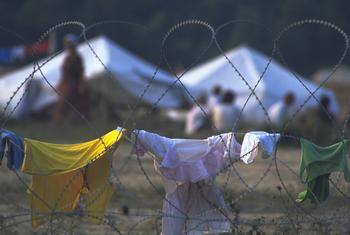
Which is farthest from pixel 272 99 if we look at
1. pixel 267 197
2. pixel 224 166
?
pixel 224 166

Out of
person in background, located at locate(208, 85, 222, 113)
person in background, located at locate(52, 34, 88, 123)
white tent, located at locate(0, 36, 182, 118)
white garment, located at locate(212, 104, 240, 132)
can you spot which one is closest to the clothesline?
white garment, located at locate(212, 104, 240, 132)

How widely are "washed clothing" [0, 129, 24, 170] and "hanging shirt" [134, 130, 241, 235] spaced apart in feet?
2.10

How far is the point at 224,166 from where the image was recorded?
6344 mm

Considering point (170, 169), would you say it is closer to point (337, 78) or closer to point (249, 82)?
point (249, 82)

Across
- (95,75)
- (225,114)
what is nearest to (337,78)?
(95,75)

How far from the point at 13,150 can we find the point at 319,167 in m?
1.72

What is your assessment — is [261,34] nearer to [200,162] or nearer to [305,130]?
[305,130]

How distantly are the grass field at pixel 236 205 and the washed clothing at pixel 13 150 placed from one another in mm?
243

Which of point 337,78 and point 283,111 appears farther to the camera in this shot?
point 337,78

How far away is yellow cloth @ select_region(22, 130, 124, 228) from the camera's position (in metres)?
6.04

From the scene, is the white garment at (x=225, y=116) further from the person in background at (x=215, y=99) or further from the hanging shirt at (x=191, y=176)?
the hanging shirt at (x=191, y=176)

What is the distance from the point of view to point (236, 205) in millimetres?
7918

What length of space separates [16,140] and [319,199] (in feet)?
5.69

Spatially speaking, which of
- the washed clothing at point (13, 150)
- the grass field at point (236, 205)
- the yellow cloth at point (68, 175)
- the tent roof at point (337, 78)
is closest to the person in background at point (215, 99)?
the grass field at point (236, 205)
